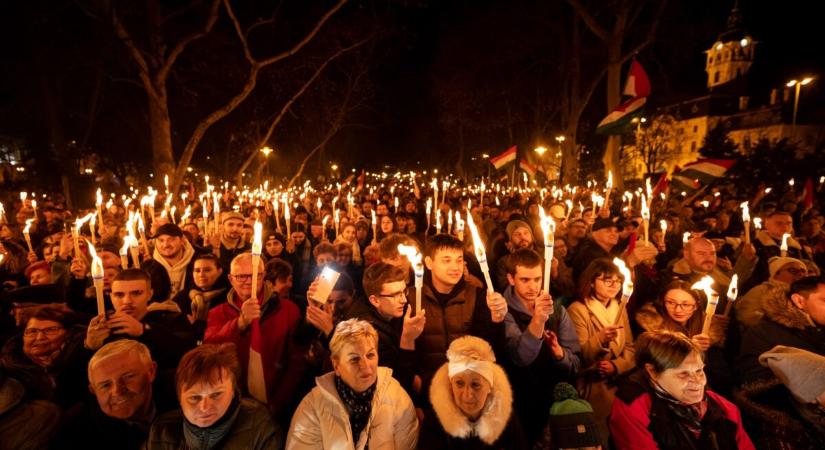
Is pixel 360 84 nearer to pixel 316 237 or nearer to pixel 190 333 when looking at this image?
pixel 316 237

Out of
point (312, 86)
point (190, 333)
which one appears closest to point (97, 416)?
point (190, 333)

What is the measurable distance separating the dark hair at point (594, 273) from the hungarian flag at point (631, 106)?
8.23m

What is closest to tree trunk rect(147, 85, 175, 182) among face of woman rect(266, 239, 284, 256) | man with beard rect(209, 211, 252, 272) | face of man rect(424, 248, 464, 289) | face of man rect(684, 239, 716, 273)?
man with beard rect(209, 211, 252, 272)

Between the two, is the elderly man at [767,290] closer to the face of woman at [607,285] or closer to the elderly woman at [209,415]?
the face of woman at [607,285]

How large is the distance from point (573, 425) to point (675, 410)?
0.65 meters

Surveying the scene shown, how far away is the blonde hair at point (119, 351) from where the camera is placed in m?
2.46

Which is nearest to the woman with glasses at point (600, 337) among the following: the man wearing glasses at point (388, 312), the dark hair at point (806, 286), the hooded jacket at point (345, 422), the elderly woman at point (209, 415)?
the dark hair at point (806, 286)

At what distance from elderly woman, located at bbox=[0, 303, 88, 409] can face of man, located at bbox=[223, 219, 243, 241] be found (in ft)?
11.6

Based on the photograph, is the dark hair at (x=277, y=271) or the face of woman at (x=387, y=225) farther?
the face of woman at (x=387, y=225)

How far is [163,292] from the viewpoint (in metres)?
4.39

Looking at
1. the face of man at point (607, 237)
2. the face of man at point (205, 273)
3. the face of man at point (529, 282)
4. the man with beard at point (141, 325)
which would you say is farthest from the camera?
the face of man at point (607, 237)

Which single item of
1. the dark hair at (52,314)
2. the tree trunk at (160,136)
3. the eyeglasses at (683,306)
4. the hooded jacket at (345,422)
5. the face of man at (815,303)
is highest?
the tree trunk at (160,136)

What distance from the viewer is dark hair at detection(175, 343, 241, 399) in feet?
7.61

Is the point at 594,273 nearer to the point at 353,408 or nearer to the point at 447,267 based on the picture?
the point at 447,267
